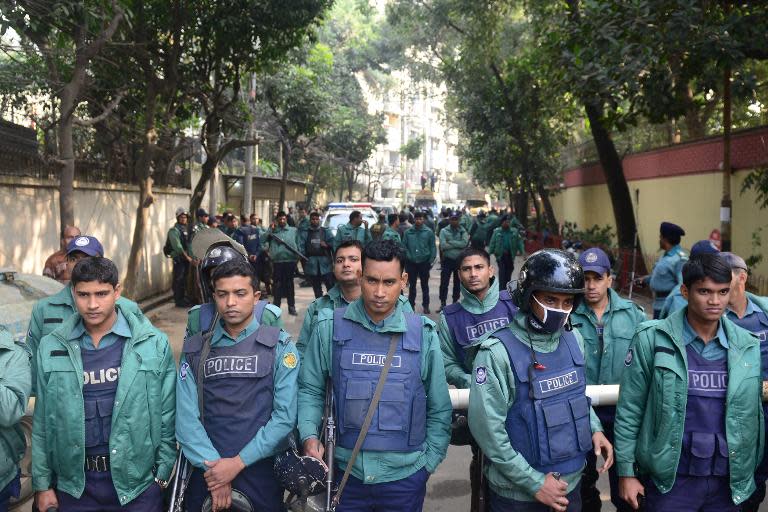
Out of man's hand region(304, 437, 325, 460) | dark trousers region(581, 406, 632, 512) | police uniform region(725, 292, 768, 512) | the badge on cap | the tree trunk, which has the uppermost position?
the tree trunk

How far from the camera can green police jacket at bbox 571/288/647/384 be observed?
4.26 meters

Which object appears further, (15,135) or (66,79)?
(66,79)

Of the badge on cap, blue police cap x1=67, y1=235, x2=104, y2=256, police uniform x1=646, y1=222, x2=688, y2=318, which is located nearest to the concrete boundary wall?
blue police cap x1=67, y1=235, x2=104, y2=256

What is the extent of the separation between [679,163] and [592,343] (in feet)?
43.5

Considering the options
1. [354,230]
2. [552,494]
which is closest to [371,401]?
[552,494]

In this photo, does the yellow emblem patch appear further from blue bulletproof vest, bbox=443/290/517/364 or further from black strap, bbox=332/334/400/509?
blue bulletproof vest, bbox=443/290/517/364

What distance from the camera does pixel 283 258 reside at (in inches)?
472

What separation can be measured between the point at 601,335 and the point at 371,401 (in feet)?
5.76

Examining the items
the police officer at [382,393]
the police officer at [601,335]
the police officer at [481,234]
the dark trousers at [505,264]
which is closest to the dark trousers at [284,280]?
the dark trousers at [505,264]

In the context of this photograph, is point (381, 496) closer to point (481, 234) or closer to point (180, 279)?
point (180, 279)

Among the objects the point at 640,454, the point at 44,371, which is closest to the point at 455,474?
the point at 640,454

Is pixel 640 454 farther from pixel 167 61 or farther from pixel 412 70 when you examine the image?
pixel 412 70

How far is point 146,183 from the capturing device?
11.3 metres

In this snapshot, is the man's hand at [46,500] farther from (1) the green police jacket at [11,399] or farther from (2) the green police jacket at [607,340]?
(2) the green police jacket at [607,340]
